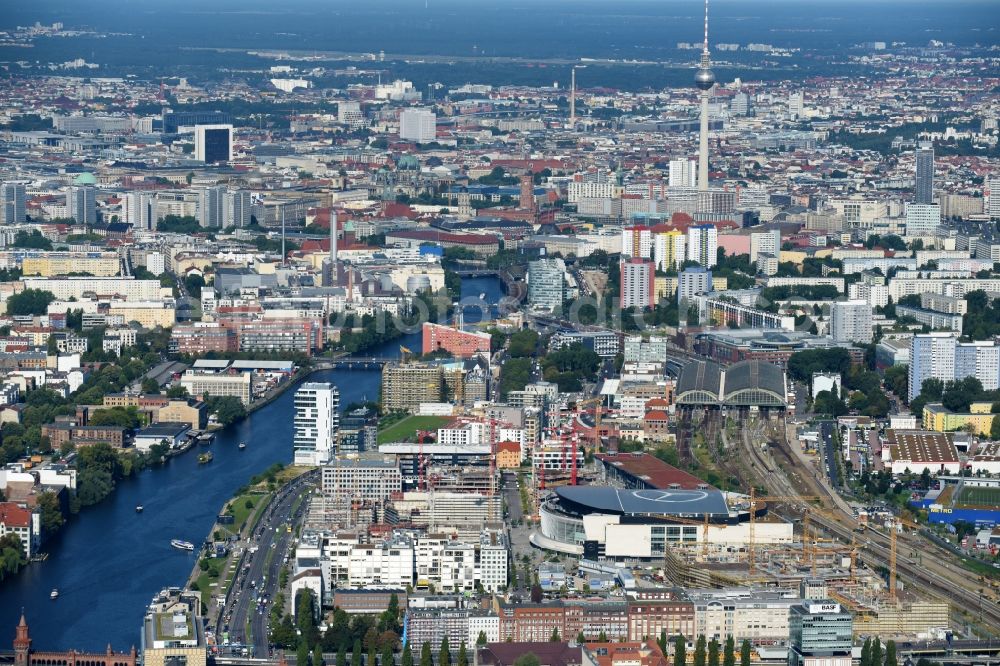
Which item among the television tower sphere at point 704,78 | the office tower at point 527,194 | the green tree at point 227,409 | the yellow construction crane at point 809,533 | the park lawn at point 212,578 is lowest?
the park lawn at point 212,578

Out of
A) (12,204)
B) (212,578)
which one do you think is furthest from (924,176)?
(212,578)

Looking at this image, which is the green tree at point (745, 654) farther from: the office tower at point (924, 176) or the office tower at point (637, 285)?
the office tower at point (924, 176)

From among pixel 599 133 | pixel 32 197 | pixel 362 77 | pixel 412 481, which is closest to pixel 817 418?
pixel 412 481

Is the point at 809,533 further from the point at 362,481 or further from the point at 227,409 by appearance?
the point at 227,409

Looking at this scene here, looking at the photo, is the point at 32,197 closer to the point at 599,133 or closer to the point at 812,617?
the point at 599,133

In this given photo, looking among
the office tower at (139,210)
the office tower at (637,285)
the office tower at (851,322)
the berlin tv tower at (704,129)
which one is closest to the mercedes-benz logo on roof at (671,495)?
the office tower at (851,322)

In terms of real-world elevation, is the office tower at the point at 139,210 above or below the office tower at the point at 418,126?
below

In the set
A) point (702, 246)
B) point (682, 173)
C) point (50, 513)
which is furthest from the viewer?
point (682, 173)
